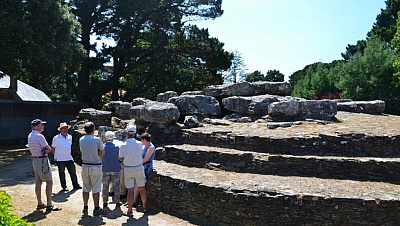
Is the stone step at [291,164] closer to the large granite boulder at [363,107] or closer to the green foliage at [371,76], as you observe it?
the large granite boulder at [363,107]

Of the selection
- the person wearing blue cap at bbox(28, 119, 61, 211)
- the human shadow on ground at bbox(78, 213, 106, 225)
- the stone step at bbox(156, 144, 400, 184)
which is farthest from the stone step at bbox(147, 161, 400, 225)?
the person wearing blue cap at bbox(28, 119, 61, 211)

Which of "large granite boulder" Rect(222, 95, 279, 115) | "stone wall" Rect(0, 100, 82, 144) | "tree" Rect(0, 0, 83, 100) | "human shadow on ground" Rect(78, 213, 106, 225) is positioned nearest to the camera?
"human shadow on ground" Rect(78, 213, 106, 225)

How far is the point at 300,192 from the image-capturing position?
20.3 feet

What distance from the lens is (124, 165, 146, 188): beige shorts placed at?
7.00 m

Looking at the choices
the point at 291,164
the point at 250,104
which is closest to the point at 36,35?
the point at 250,104

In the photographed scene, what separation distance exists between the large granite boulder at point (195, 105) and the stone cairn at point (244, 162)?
0.03 meters

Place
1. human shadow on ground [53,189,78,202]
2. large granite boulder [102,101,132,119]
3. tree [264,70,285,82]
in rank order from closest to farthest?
human shadow on ground [53,189,78,202] → large granite boulder [102,101,132,119] → tree [264,70,285,82]

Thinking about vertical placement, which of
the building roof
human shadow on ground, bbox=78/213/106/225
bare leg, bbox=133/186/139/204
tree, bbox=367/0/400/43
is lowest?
human shadow on ground, bbox=78/213/106/225

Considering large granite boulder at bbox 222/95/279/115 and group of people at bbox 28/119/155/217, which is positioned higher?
large granite boulder at bbox 222/95/279/115

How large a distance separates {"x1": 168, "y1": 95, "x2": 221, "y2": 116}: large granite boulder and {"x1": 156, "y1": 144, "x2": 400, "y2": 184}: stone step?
2499 millimetres

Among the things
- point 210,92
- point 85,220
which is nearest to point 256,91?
point 210,92

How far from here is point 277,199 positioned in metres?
6.15

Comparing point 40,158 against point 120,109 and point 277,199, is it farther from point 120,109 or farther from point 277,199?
point 120,109

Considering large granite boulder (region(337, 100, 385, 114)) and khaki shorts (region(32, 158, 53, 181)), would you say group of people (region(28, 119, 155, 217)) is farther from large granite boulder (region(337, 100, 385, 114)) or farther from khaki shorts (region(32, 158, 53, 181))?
large granite boulder (region(337, 100, 385, 114))
